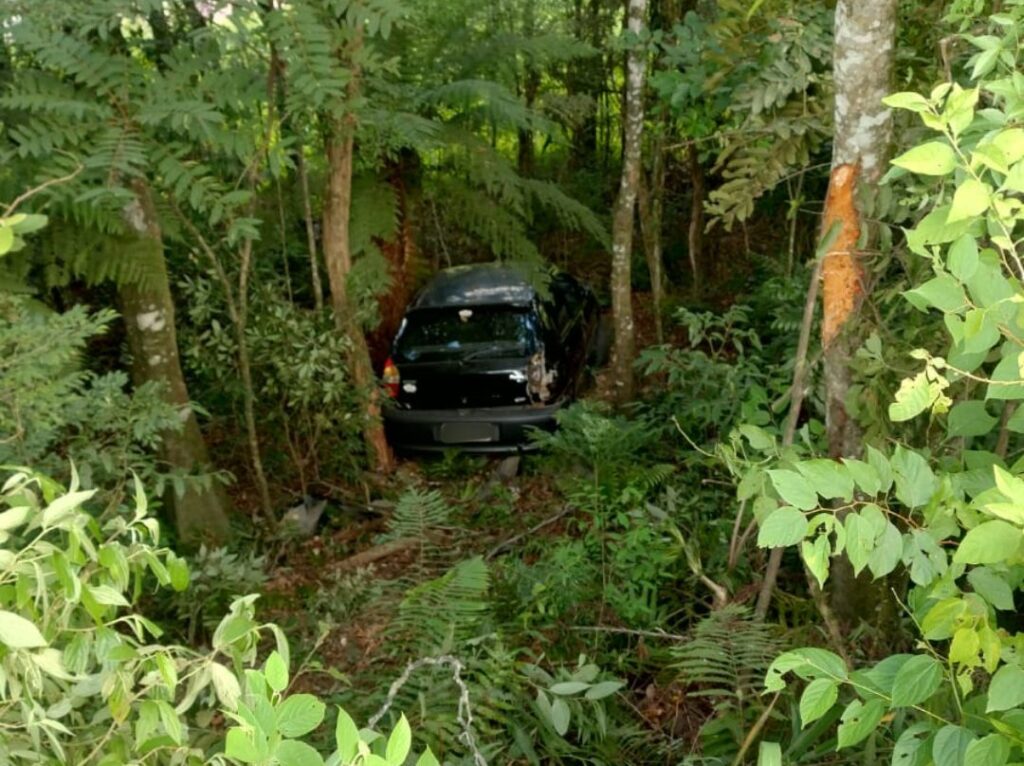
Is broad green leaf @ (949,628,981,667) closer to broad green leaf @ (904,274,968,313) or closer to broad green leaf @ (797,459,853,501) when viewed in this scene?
broad green leaf @ (797,459,853,501)

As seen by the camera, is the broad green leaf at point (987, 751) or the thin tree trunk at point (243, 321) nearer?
the broad green leaf at point (987, 751)

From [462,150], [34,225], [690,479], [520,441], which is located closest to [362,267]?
[462,150]

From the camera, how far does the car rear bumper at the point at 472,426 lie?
6684mm

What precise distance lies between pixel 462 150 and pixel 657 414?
2.48 meters

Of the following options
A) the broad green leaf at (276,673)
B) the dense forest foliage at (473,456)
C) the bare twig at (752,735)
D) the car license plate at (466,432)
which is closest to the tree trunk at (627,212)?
the dense forest foliage at (473,456)

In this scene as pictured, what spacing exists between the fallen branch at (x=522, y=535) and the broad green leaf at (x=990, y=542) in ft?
13.5

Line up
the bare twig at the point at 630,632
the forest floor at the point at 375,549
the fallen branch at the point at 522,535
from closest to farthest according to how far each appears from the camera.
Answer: the bare twig at the point at 630,632 < the forest floor at the point at 375,549 < the fallen branch at the point at 522,535

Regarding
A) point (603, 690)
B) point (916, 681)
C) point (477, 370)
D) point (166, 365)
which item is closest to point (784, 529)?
point (916, 681)

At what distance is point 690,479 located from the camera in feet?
17.0

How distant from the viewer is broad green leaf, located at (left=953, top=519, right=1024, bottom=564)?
1287 millimetres

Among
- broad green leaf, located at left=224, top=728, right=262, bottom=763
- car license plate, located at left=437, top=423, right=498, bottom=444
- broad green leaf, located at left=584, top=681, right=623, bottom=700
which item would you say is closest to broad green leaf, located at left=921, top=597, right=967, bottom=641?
broad green leaf, located at left=224, top=728, right=262, bottom=763

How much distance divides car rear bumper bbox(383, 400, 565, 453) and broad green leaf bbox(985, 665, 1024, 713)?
17.2 ft

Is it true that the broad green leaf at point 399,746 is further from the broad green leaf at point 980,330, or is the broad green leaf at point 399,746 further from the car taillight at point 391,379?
the car taillight at point 391,379

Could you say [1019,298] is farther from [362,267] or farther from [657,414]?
[362,267]
